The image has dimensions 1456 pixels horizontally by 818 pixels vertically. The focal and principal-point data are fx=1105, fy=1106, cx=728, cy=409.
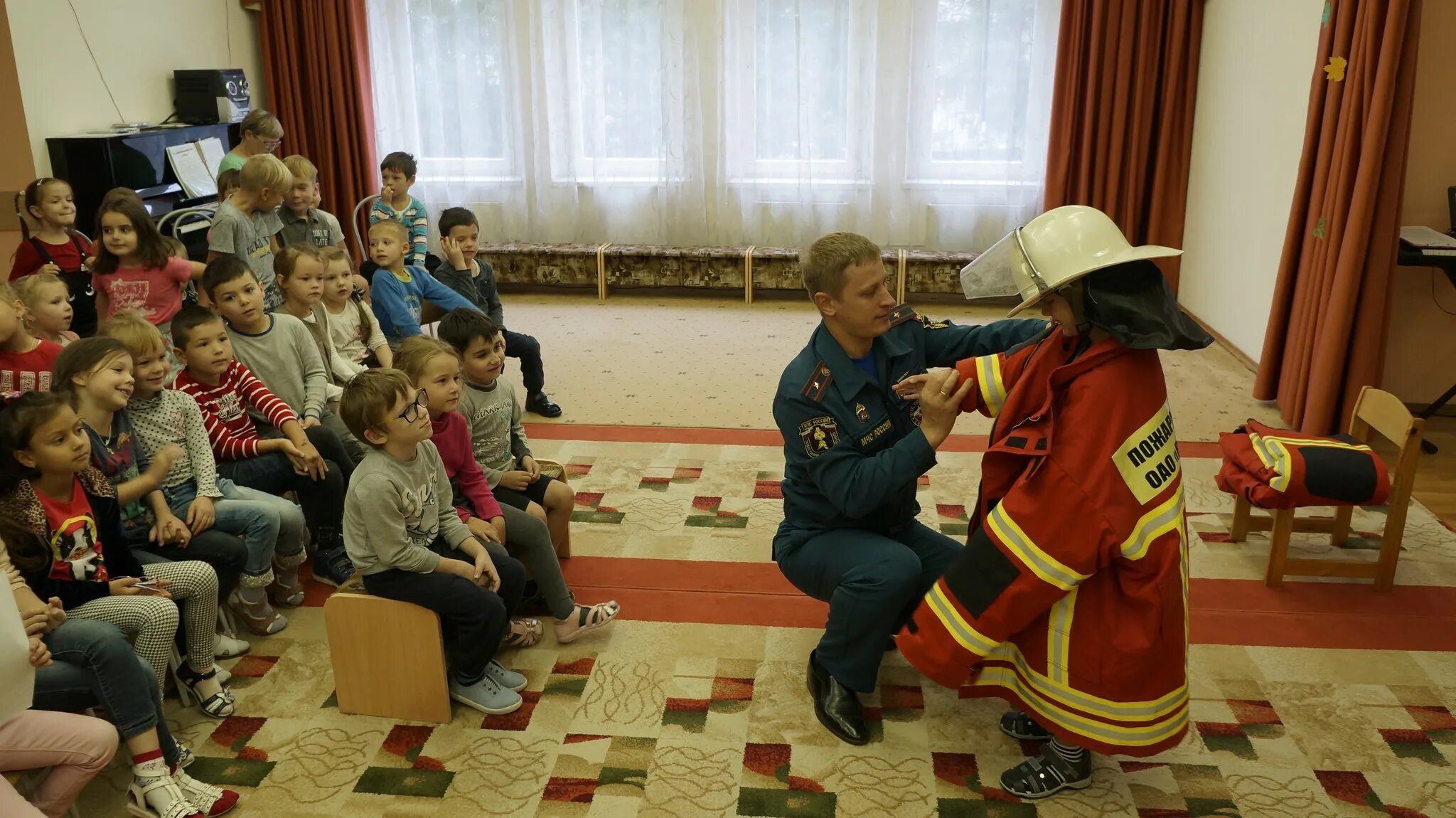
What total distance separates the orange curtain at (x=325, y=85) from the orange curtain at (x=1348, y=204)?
18.5 ft

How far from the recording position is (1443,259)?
4215 millimetres

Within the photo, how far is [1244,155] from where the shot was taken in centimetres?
566

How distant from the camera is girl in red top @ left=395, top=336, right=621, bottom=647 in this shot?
279 centimetres

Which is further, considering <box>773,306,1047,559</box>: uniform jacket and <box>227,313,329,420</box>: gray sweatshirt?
<box>227,313,329,420</box>: gray sweatshirt

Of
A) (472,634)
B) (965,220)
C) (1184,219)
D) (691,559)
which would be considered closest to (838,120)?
(965,220)

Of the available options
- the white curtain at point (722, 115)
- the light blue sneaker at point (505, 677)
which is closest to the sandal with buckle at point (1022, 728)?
the light blue sneaker at point (505, 677)

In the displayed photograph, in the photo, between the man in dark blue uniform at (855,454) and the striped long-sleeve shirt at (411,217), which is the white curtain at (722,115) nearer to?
the striped long-sleeve shirt at (411,217)

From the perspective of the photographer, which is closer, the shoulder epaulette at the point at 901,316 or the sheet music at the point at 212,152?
the shoulder epaulette at the point at 901,316

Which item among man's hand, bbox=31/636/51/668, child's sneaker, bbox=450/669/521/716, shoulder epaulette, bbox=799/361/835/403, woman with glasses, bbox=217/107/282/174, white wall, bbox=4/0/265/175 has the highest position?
white wall, bbox=4/0/265/175

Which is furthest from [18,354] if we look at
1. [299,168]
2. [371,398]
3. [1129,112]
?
[1129,112]

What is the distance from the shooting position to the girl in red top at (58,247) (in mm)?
4031

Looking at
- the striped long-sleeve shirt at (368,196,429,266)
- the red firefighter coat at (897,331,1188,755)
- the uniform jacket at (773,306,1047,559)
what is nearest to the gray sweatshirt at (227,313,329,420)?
the striped long-sleeve shirt at (368,196,429,266)

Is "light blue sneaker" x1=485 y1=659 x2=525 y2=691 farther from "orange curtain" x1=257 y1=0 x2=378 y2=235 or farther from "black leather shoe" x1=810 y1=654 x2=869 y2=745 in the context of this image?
"orange curtain" x1=257 y1=0 x2=378 y2=235

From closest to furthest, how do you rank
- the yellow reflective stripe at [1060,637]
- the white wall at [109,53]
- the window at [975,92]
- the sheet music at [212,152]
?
the yellow reflective stripe at [1060,637] < the white wall at [109,53] < the sheet music at [212,152] < the window at [975,92]
